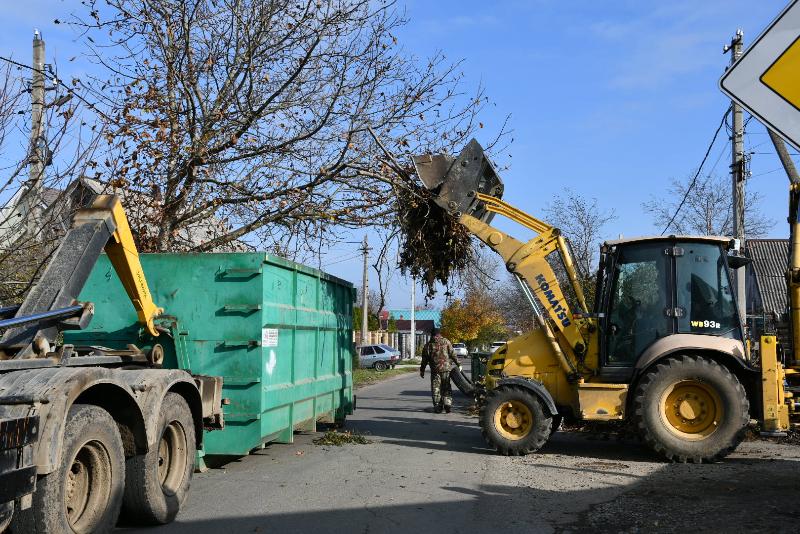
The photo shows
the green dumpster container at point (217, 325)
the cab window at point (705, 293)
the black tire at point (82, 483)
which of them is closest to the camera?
the black tire at point (82, 483)

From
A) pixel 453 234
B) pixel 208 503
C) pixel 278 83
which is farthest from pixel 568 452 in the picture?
pixel 278 83

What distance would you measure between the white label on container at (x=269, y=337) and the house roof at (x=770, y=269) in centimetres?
2080

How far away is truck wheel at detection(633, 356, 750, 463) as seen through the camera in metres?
9.95

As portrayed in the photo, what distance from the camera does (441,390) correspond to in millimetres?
17547

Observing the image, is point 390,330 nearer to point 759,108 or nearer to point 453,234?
point 453,234

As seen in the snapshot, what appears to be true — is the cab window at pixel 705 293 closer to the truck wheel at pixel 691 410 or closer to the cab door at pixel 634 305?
the cab door at pixel 634 305

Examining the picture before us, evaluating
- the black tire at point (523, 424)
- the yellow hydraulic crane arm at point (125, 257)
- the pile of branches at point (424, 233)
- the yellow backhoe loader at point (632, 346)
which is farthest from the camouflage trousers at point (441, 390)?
the yellow hydraulic crane arm at point (125, 257)

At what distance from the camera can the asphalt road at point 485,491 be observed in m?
6.81

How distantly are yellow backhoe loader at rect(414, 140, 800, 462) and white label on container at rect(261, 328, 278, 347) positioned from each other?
330 cm

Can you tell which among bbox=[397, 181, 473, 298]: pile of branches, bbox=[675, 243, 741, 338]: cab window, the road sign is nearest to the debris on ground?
bbox=[397, 181, 473, 298]: pile of branches

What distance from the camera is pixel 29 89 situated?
29.3ft

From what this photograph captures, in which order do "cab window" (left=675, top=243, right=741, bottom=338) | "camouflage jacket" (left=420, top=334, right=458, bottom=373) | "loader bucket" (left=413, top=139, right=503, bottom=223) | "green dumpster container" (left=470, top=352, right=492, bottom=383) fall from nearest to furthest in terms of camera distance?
"cab window" (left=675, top=243, right=741, bottom=338)
"loader bucket" (left=413, top=139, right=503, bottom=223)
"camouflage jacket" (left=420, top=334, right=458, bottom=373)
"green dumpster container" (left=470, top=352, right=492, bottom=383)

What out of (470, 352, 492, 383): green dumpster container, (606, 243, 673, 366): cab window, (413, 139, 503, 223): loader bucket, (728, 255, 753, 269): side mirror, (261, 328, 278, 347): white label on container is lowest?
(470, 352, 492, 383): green dumpster container

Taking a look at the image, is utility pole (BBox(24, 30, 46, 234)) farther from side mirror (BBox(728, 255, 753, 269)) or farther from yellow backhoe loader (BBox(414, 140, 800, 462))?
side mirror (BBox(728, 255, 753, 269))
